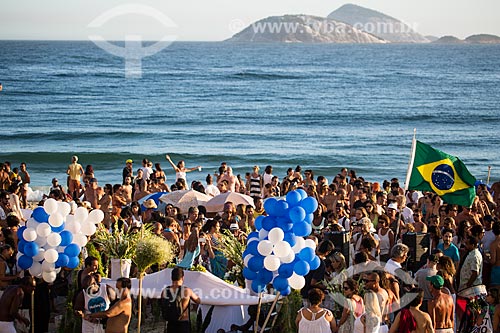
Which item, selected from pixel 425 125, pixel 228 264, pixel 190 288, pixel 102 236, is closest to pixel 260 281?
pixel 190 288

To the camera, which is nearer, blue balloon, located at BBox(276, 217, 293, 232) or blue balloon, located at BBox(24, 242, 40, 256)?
blue balloon, located at BBox(276, 217, 293, 232)

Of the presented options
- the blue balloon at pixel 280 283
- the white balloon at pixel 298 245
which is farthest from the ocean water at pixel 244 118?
the blue balloon at pixel 280 283

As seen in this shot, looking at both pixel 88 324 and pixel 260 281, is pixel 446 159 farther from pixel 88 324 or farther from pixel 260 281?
pixel 88 324

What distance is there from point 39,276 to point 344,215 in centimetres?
547

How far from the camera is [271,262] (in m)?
8.76

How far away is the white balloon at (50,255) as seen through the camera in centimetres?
981

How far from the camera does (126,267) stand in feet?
34.4

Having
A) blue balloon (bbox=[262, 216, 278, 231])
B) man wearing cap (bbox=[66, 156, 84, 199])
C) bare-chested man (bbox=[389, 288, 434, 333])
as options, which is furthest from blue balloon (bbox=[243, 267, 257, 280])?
man wearing cap (bbox=[66, 156, 84, 199])

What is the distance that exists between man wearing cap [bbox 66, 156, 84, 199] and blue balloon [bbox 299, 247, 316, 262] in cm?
1020

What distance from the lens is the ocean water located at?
1367 inches

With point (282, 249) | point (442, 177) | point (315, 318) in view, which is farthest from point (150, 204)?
point (315, 318)

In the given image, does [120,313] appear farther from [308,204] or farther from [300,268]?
[308,204]

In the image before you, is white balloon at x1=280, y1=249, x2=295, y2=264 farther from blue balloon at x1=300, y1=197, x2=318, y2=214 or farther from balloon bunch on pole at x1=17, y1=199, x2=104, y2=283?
balloon bunch on pole at x1=17, y1=199, x2=104, y2=283

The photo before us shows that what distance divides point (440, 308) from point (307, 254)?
152cm
